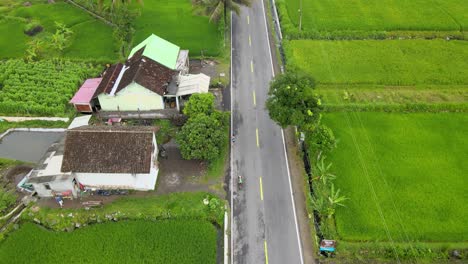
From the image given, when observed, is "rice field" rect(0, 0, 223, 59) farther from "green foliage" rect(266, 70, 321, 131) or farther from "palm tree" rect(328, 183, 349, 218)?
"palm tree" rect(328, 183, 349, 218)

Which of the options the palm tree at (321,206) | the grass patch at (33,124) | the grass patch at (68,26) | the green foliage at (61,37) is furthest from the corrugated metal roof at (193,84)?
the green foliage at (61,37)

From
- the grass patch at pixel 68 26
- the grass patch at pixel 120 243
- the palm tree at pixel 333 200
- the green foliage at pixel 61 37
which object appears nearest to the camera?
the grass patch at pixel 120 243

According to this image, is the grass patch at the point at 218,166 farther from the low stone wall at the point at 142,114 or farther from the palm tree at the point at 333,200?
the palm tree at the point at 333,200

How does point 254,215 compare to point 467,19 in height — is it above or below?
below

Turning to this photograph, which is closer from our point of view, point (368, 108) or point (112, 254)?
point (112, 254)

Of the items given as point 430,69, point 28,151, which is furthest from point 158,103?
point 430,69

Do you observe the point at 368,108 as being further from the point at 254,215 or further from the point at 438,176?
the point at 254,215

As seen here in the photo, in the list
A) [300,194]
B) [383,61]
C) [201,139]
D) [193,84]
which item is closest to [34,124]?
[193,84]
